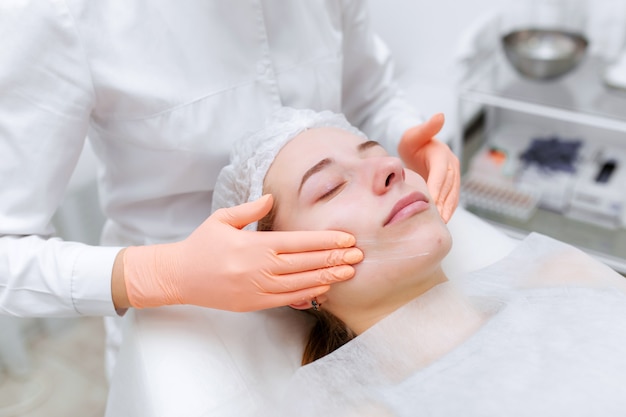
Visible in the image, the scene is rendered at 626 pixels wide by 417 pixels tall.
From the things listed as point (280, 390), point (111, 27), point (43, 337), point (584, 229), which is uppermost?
point (111, 27)

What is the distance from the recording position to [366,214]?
1.00 meters

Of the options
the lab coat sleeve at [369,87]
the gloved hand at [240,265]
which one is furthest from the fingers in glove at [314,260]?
the lab coat sleeve at [369,87]

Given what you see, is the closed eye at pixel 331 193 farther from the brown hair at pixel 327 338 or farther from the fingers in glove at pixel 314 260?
the brown hair at pixel 327 338

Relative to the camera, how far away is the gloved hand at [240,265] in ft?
3.13

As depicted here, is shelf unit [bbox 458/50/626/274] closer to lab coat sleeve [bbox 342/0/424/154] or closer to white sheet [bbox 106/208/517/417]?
lab coat sleeve [bbox 342/0/424/154]

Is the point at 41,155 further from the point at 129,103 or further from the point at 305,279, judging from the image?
the point at 305,279

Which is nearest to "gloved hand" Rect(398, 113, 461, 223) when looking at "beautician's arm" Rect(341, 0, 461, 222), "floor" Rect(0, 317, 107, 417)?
"beautician's arm" Rect(341, 0, 461, 222)

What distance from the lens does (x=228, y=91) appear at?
1.14 m

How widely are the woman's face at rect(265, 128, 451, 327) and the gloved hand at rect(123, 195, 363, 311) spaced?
0.04 metres

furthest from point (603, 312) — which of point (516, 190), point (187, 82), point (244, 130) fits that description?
point (516, 190)

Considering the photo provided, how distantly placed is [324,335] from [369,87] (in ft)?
2.17

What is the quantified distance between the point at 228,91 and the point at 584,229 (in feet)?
4.76

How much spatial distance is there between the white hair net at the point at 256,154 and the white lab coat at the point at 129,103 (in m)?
0.04

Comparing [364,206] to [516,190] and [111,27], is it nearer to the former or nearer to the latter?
[111,27]
